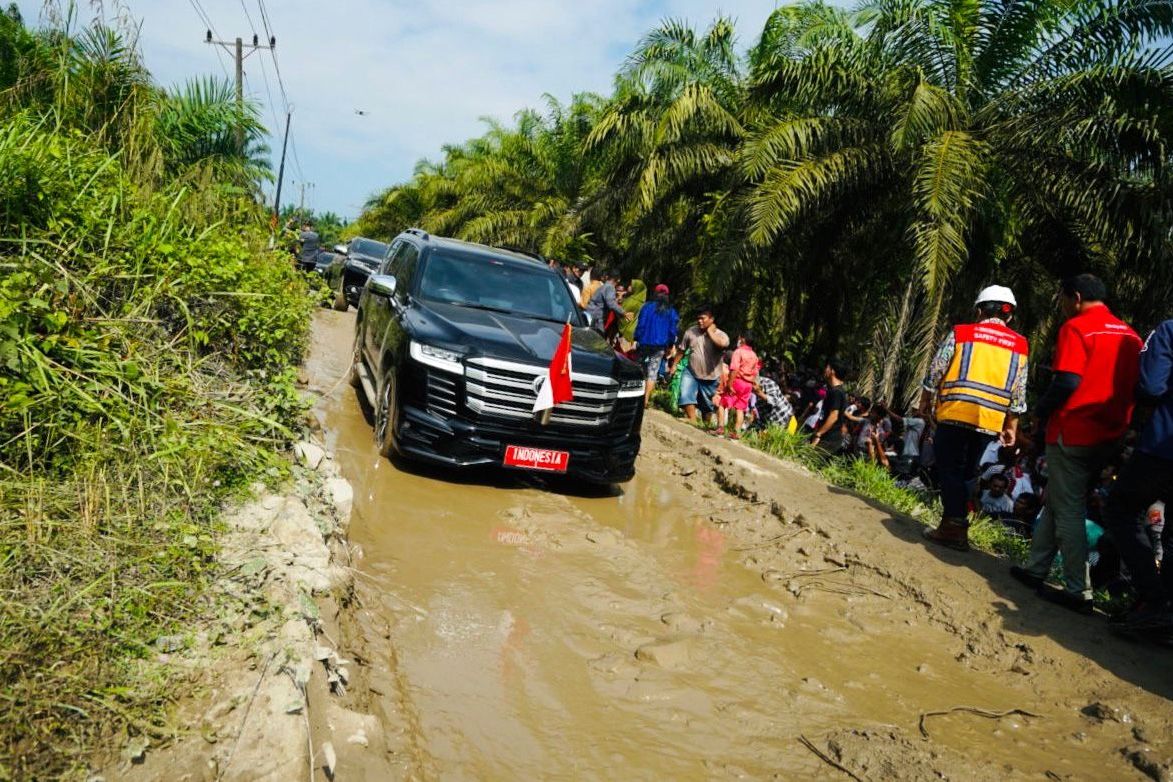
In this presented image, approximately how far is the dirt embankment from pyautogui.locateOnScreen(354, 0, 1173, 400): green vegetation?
6.24 meters

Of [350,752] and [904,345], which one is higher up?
[904,345]

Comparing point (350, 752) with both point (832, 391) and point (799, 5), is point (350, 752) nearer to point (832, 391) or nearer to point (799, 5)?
point (832, 391)

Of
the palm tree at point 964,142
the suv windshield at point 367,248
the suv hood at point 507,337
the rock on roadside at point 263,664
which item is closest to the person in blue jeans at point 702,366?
the palm tree at point 964,142

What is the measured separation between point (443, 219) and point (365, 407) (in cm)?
2652

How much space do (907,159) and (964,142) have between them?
1.48m

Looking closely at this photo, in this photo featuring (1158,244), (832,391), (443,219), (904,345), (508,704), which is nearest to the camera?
(508,704)

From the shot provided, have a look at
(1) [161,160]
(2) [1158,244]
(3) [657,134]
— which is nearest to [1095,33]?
(2) [1158,244]

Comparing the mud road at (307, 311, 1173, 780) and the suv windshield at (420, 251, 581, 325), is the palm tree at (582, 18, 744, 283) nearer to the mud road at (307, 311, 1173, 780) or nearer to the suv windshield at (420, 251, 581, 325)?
the suv windshield at (420, 251, 581, 325)

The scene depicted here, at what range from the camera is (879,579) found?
592 centimetres

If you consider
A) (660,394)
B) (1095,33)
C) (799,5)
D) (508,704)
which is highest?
(799,5)

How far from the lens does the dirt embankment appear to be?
10.6ft

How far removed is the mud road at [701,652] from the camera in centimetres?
347

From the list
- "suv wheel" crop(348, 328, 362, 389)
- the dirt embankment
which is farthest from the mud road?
"suv wheel" crop(348, 328, 362, 389)

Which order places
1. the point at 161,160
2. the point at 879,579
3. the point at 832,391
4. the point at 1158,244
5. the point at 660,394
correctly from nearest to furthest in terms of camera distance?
the point at 879,579, the point at 161,160, the point at 1158,244, the point at 832,391, the point at 660,394
